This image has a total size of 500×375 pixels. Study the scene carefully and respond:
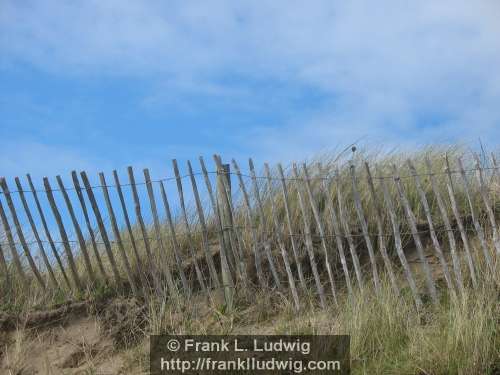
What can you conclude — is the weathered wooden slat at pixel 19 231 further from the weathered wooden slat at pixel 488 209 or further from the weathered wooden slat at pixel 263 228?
the weathered wooden slat at pixel 488 209

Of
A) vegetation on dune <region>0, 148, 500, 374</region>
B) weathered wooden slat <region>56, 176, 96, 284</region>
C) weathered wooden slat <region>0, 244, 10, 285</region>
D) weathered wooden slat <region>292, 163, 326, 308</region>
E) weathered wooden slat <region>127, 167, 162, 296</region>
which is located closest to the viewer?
vegetation on dune <region>0, 148, 500, 374</region>

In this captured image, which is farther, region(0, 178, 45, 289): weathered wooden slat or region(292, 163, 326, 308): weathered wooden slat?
region(0, 178, 45, 289): weathered wooden slat

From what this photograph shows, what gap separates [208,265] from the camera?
6.70 metres

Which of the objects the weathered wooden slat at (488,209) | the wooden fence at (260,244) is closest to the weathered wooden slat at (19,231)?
the wooden fence at (260,244)

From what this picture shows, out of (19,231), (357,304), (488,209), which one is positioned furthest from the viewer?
(19,231)

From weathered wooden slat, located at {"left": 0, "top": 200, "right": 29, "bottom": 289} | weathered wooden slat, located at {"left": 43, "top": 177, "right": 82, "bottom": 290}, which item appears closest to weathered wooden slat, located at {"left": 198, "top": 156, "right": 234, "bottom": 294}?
weathered wooden slat, located at {"left": 43, "top": 177, "right": 82, "bottom": 290}

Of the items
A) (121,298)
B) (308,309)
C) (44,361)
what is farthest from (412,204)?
(44,361)

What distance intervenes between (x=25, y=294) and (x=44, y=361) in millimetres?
972

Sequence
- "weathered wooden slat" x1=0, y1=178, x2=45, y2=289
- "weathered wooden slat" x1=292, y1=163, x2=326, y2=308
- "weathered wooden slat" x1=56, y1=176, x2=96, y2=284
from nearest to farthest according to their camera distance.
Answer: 1. "weathered wooden slat" x1=292, y1=163, x2=326, y2=308
2. "weathered wooden slat" x1=56, y1=176, x2=96, y2=284
3. "weathered wooden slat" x1=0, y1=178, x2=45, y2=289

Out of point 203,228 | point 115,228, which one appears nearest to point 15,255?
point 115,228

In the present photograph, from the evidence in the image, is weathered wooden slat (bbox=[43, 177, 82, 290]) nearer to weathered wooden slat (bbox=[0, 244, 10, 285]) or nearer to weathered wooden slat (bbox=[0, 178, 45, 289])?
weathered wooden slat (bbox=[0, 178, 45, 289])

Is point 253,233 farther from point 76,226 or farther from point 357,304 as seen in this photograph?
point 76,226

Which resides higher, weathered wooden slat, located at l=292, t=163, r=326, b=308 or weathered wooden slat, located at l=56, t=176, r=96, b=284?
weathered wooden slat, located at l=56, t=176, r=96, b=284

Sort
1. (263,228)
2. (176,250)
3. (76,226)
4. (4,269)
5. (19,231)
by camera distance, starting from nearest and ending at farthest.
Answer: (263,228) → (176,250) → (76,226) → (19,231) → (4,269)
